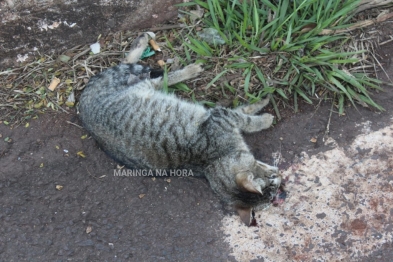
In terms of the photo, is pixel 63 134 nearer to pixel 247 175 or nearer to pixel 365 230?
pixel 247 175

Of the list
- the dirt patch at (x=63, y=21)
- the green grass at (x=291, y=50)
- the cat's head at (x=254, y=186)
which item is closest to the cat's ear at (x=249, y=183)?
the cat's head at (x=254, y=186)

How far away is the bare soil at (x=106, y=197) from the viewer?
11.1 feet

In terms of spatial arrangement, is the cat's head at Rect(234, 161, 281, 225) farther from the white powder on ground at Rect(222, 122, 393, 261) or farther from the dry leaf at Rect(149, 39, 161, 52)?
the dry leaf at Rect(149, 39, 161, 52)

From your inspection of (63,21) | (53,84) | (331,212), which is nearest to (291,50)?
(331,212)

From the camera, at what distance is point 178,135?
337 centimetres

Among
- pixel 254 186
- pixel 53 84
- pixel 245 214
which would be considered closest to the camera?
pixel 254 186

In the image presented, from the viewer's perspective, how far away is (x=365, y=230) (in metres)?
3.24

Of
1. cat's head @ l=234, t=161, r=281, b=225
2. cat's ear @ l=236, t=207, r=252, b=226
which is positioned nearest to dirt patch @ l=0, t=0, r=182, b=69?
cat's head @ l=234, t=161, r=281, b=225

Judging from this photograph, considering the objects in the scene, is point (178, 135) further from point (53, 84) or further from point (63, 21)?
point (63, 21)

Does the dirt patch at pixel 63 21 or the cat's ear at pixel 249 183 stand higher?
the dirt patch at pixel 63 21

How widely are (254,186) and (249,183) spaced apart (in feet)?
0.15

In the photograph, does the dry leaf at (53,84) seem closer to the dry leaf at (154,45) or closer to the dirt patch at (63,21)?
the dirt patch at (63,21)

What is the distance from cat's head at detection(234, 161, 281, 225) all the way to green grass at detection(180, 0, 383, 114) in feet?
2.28

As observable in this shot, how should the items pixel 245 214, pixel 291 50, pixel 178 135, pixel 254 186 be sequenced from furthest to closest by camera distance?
pixel 291 50 → pixel 178 135 → pixel 245 214 → pixel 254 186
